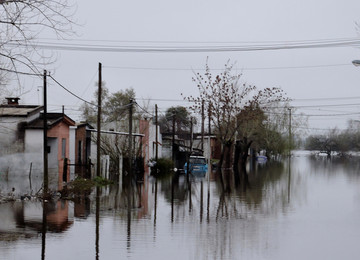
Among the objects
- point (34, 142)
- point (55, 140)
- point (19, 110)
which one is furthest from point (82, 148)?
point (34, 142)

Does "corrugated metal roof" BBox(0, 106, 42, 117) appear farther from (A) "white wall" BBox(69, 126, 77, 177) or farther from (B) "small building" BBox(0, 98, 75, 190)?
(A) "white wall" BBox(69, 126, 77, 177)

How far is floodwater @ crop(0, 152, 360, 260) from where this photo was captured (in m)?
12.5

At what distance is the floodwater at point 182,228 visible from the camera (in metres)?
12.5

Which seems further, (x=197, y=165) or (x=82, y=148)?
(x=197, y=165)

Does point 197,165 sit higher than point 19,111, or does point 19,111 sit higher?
point 19,111

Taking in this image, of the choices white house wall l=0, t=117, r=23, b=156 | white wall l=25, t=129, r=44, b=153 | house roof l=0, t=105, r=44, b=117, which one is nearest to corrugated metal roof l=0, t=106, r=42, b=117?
house roof l=0, t=105, r=44, b=117

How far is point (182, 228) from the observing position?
16375 millimetres

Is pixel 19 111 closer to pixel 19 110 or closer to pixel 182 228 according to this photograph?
pixel 19 110

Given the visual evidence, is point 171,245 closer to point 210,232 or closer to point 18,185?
point 210,232

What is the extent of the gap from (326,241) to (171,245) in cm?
397

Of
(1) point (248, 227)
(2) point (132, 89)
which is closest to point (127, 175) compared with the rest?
(1) point (248, 227)

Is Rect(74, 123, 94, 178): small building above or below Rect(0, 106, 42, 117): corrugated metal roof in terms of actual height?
below

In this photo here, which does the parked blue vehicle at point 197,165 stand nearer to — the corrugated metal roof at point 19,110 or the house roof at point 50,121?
the house roof at point 50,121

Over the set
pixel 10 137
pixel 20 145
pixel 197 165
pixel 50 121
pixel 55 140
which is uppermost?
pixel 50 121
